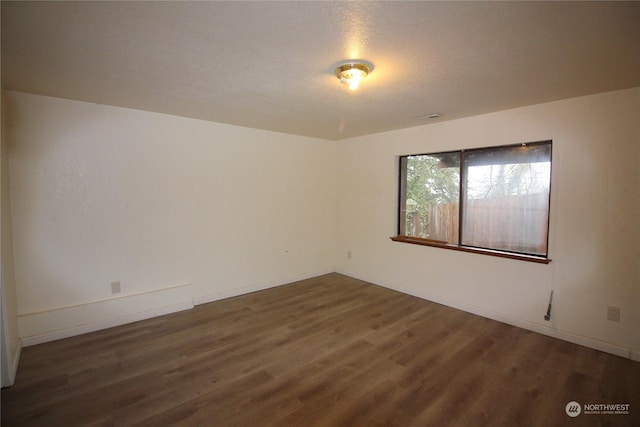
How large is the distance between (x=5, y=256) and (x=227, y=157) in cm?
237

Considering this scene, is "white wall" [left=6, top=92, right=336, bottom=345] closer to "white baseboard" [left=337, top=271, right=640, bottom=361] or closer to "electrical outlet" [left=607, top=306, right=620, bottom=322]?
"white baseboard" [left=337, top=271, right=640, bottom=361]

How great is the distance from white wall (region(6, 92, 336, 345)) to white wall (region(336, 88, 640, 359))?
93.2 inches

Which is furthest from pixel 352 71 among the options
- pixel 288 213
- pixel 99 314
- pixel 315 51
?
pixel 99 314

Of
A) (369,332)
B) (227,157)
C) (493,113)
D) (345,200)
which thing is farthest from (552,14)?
(345,200)

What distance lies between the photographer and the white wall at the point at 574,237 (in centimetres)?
262

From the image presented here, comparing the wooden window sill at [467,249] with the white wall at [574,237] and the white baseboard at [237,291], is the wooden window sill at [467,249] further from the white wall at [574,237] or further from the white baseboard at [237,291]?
the white baseboard at [237,291]

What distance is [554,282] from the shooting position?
119 inches

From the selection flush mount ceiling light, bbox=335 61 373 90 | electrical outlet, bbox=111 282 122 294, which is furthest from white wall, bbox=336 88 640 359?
electrical outlet, bbox=111 282 122 294

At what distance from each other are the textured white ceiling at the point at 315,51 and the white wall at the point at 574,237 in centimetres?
29

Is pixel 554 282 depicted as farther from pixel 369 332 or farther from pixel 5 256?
pixel 5 256

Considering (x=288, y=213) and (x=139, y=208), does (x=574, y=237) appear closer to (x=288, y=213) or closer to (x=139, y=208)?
(x=288, y=213)

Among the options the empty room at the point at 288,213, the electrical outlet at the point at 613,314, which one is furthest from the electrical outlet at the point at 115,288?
the electrical outlet at the point at 613,314

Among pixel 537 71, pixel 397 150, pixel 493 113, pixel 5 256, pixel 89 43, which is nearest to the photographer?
pixel 89 43

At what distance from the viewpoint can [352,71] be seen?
214 cm
